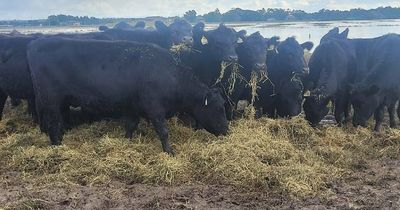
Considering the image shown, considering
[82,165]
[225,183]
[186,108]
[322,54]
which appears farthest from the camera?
[322,54]

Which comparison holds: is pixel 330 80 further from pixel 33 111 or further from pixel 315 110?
pixel 33 111

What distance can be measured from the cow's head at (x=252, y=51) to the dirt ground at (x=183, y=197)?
364cm

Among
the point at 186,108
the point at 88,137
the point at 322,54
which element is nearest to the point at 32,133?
the point at 88,137

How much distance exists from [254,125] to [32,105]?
4.32 m

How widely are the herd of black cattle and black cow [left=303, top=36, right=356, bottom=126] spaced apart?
22mm

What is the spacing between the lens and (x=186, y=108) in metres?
8.26

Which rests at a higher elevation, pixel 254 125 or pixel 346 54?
pixel 346 54

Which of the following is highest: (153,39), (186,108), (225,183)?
(153,39)

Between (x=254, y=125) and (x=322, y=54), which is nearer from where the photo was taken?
(x=254, y=125)

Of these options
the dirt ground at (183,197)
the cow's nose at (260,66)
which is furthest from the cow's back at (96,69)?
the cow's nose at (260,66)

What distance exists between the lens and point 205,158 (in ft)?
23.4

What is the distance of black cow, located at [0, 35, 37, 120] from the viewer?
9.20m

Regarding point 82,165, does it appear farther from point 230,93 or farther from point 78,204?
point 230,93

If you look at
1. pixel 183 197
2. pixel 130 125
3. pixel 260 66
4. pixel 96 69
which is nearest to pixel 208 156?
pixel 183 197
